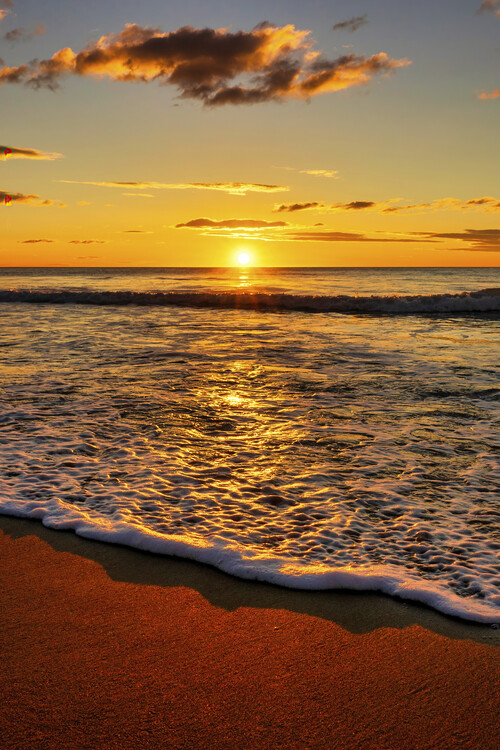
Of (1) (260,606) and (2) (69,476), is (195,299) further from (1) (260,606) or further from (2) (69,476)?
(1) (260,606)

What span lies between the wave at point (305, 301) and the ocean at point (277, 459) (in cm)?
1367

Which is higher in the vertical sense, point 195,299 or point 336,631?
point 195,299

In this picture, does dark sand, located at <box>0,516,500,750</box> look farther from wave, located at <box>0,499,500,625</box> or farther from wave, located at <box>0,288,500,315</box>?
wave, located at <box>0,288,500,315</box>

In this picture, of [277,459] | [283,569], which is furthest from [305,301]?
[283,569]

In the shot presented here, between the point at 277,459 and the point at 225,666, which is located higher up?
the point at 277,459

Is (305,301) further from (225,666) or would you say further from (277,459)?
(225,666)

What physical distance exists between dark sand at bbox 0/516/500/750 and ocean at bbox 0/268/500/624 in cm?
28

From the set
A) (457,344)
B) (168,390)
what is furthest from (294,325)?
(168,390)

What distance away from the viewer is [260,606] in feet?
9.75

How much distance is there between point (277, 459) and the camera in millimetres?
5219

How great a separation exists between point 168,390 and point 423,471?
4.37m

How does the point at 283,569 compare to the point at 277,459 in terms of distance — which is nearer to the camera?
the point at 283,569

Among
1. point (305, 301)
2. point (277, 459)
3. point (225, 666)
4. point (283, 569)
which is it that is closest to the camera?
point (225, 666)

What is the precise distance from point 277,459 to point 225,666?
9.27 ft
